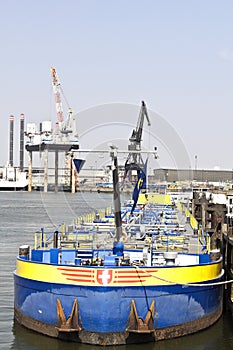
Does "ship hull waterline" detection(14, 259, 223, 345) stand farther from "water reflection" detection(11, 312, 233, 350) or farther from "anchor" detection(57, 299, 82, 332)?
"water reflection" detection(11, 312, 233, 350)

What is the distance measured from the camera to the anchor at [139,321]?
55.1ft

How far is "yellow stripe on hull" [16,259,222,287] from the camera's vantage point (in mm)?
16797

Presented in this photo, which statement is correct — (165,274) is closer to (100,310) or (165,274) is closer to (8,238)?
(100,310)

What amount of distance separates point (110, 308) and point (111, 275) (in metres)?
0.90

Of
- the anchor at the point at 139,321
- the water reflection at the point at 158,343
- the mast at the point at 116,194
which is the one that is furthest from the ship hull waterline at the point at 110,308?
the mast at the point at 116,194

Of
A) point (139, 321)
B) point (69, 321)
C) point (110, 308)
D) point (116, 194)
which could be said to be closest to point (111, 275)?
point (110, 308)

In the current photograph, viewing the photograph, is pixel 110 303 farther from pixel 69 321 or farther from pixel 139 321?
pixel 69 321

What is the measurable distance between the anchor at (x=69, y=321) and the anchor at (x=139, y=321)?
56.9 inches

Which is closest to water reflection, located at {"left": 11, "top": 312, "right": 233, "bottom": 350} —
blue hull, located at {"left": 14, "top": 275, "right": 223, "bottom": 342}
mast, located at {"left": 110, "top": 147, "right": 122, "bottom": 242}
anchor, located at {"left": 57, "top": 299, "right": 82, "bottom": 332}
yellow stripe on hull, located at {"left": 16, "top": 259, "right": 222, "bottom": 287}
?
blue hull, located at {"left": 14, "top": 275, "right": 223, "bottom": 342}

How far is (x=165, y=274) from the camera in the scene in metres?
17.3

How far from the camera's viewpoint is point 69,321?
16.9 m

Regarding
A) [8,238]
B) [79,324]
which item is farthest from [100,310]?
[8,238]

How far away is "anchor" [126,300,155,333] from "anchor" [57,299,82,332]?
4.74 feet

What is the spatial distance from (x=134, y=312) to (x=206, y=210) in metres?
18.7
